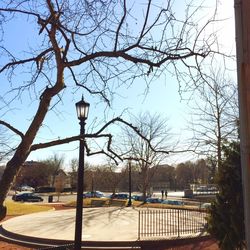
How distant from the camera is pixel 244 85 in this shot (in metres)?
2.56

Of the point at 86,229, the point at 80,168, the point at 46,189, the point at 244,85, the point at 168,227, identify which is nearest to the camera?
the point at 244,85

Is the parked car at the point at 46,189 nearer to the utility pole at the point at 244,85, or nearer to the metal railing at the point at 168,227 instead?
the metal railing at the point at 168,227

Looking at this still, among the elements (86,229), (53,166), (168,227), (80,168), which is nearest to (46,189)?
(53,166)

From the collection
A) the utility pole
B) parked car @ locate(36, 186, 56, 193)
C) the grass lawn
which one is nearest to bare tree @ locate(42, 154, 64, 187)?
parked car @ locate(36, 186, 56, 193)

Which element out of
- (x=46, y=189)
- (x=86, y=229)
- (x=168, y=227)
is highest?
(x=46, y=189)

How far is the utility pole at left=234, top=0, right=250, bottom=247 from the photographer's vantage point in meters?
2.47

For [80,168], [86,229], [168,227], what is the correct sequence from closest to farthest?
[80,168] < [86,229] < [168,227]

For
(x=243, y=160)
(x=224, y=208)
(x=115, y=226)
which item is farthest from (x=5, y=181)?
(x=115, y=226)

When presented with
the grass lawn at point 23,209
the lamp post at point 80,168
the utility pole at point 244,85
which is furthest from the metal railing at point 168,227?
the utility pole at point 244,85

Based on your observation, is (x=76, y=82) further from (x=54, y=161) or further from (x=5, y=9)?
(x=54, y=161)

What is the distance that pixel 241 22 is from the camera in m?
2.70

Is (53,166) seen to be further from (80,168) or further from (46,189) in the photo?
(80,168)

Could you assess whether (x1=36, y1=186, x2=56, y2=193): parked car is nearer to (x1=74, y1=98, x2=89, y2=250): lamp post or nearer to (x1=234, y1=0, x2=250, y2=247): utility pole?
(x1=74, y1=98, x2=89, y2=250): lamp post

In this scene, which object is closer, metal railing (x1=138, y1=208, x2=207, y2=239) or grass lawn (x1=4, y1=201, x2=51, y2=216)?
metal railing (x1=138, y1=208, x2=207, y2=239)
